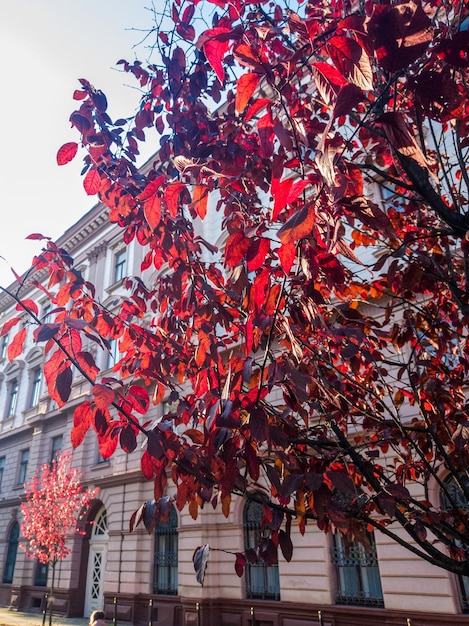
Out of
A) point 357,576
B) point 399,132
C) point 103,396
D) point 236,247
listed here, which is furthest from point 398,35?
point 357,576

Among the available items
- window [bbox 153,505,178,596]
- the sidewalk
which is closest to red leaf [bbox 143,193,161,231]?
window [bbox 153,505,178,596]

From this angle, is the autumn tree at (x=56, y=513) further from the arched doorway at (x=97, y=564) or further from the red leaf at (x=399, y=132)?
the red leaf at (x=399, y=132)

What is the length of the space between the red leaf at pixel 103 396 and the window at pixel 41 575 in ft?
69.9

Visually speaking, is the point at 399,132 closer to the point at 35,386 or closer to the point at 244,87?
the point at 244,87

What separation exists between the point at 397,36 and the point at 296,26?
6.57 feet

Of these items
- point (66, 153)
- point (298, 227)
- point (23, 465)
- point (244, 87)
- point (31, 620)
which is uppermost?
point (23, 465)

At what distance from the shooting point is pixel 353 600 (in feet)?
32.9

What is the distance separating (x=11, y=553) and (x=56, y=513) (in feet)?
29.2

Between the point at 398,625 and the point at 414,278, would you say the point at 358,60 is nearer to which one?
the point at 414,278

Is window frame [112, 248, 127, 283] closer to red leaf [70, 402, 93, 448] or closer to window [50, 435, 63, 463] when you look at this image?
window [50, 435, 63, 463]

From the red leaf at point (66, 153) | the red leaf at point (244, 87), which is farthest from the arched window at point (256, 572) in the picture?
the red leaf at point (244, 87)

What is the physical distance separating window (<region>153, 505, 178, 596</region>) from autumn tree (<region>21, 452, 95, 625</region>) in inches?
140

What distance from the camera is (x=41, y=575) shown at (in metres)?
Result: 20.0

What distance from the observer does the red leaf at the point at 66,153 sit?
3.05 m
